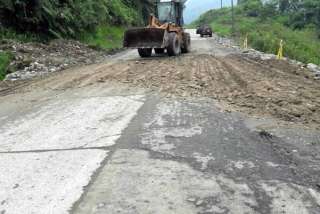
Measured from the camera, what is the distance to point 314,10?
86.3 meters

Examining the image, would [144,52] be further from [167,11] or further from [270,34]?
[270,34]

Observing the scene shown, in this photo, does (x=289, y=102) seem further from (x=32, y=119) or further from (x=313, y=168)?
Answer: (x=32, y=119)

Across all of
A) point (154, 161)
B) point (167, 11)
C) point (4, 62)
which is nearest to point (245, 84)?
point (154, 161)

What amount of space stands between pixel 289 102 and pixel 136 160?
4.38m

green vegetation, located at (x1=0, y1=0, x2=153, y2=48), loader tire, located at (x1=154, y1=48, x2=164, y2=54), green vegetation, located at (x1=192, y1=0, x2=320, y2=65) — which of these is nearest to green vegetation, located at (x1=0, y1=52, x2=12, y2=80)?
green vegetation, located at (x1=0, y1=0, x2=153, y2=48)

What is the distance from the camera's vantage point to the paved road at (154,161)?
463cm

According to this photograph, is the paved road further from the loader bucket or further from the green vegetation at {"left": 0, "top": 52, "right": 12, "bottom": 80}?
the loader bucket

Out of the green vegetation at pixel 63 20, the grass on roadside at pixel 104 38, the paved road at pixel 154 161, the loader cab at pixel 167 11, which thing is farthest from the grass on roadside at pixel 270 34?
the paved road at pixel 154 161

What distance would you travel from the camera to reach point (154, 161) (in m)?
5.85

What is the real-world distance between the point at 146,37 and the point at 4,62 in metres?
6.35

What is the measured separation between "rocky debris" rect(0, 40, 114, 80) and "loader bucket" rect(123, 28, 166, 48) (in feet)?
6.91

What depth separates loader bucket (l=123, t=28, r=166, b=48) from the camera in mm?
20703

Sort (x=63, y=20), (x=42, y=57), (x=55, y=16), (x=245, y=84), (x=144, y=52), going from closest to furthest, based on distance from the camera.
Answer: (x=245, y=84)
(x=42, y=57)
(x=144, y=52)
(x=55, y=16)
(x=63, y=20)

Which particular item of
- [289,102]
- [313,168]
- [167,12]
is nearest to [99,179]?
[313,168]
